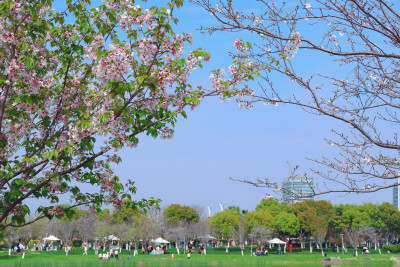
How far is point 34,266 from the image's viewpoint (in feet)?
144

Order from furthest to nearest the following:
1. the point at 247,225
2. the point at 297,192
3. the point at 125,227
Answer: the point at 247,225 → the point at 125,227 → the point at 297,192

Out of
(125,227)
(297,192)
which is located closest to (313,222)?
(125,227)

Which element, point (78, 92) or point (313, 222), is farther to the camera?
point (313, 222)

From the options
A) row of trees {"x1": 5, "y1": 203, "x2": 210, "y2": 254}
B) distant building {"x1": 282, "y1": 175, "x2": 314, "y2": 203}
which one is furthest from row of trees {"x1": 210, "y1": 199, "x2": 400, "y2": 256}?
distant building {"x1": 282, "y1": 175, "x2": 314, "y2": 203}

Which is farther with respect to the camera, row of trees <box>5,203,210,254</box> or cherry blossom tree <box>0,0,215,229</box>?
row of trees <box>5,203,210,254</box>

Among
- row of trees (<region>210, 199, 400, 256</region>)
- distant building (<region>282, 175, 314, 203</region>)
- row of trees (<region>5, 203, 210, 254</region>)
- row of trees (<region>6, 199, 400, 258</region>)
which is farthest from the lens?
row of trees (<region>210, 199, 400, 256</region>)

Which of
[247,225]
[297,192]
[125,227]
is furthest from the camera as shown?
[247,225]

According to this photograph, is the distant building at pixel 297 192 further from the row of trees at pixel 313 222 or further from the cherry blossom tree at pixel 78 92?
the row of trees at pixel 313 222

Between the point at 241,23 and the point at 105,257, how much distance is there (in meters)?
56.3

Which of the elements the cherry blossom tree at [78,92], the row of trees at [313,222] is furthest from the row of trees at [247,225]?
the cherry blossom tree at [78,92]

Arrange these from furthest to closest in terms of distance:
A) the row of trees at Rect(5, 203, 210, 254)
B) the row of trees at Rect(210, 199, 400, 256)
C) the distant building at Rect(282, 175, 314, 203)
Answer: the row of trees at Rect(210, 199, 400, 256) → the row of trees at Rect(5, 203, 210, 254) → the distant building at Rect(282, 175, 314, 203)

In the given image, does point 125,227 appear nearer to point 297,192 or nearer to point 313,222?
point 313,222

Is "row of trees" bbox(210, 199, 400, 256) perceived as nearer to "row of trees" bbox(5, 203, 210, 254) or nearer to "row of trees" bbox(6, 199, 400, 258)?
"row of trees" bbox(6, 199, 400, 258)

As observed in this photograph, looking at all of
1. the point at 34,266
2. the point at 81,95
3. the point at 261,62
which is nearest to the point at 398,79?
the point at 261,62
